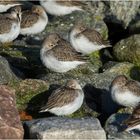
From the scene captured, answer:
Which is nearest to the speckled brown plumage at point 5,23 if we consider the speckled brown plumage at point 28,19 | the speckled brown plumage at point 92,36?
the speckled brown plumage at point 28,19

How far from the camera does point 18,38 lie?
82.5 ft

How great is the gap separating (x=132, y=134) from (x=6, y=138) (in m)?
3.14

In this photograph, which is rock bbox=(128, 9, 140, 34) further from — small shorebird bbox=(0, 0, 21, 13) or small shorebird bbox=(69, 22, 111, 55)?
small shorebird bbox=(0, 0, 21, 13)

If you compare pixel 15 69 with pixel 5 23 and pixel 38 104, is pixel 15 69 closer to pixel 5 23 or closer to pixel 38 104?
pixel 38 104

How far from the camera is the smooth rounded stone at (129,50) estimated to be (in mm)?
23306

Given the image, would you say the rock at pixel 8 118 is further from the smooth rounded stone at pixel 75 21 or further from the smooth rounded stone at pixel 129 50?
the smooth rounded stone at pixel 75 21

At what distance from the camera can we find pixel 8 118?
52.1 feet

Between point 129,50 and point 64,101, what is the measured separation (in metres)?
6.24

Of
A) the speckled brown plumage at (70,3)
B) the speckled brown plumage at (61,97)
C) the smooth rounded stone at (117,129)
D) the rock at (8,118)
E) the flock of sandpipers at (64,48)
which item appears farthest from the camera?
the speckled brown plumage at (70,3)

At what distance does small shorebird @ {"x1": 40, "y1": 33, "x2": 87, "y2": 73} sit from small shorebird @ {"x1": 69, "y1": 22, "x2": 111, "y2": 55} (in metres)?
1.72

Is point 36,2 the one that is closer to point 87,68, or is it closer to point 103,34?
point 103,34

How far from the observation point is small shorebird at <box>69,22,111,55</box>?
74.0 feet

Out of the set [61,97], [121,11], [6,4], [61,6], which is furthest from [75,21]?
[61,97]

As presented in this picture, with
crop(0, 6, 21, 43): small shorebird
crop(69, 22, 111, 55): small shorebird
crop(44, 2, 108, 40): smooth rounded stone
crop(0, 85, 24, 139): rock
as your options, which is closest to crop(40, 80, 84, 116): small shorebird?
crop(0, 85, 24, 139): rock
